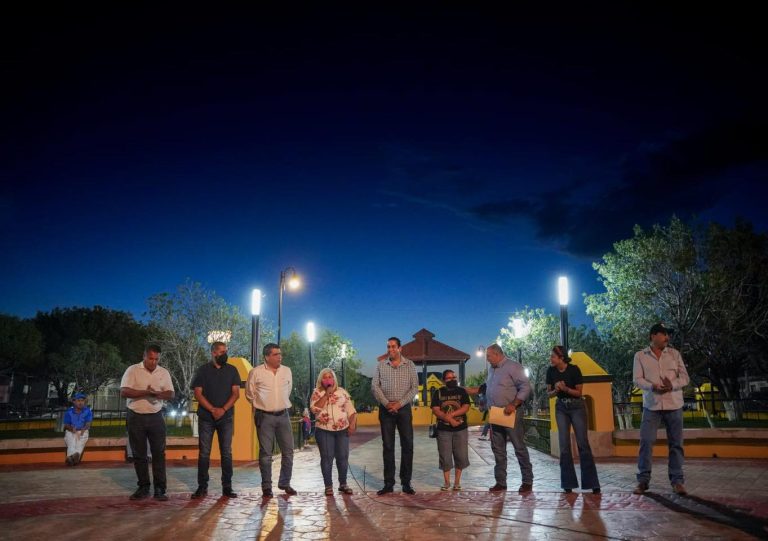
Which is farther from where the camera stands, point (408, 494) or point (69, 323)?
point (69, 323)

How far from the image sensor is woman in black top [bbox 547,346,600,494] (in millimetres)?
6285

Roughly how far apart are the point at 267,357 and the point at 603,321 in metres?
20.0

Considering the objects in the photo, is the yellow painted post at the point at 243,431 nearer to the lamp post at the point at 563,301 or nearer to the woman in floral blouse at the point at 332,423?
the woman in floral blouse at the point at 332,423

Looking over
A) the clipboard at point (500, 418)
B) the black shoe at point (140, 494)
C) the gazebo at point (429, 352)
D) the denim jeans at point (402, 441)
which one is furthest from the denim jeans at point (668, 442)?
the gazebo at point (429, 352)

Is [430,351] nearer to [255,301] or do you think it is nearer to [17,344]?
[255,301]

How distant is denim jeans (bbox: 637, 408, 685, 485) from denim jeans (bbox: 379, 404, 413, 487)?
2634 millimetres

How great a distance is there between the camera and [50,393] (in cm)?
6506

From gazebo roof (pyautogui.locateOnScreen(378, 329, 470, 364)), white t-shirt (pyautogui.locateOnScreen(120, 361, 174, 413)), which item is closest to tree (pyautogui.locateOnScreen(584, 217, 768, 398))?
gazebo roof (pyautogui.locateOnScreen(378, 329, 470, 364))

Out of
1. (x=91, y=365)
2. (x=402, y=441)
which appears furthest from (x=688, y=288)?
(x=91, y=365)

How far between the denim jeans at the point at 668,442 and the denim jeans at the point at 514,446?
4.10 feet

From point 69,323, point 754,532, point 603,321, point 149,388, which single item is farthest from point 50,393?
point 754,532

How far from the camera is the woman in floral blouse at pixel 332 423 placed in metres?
6.70

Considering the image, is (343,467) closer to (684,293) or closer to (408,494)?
(408,494)

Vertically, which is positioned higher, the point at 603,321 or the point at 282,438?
the point at 603,321
